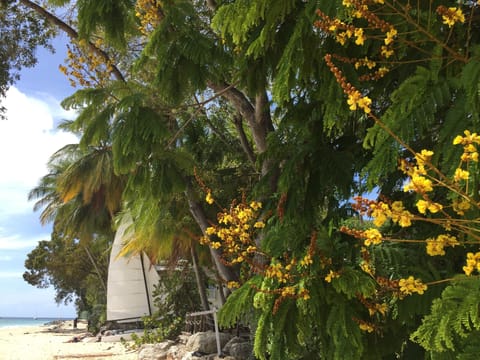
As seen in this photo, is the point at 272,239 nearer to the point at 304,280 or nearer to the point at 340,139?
the point at 304,280

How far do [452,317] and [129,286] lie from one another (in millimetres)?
16445

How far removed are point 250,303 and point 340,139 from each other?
1151 mm

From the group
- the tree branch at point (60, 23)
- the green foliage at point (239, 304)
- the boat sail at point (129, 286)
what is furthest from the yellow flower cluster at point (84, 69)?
the boat sail at point (129, 286)

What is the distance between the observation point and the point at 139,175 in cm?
430

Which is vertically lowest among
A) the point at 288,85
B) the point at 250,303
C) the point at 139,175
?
the point at 250,303

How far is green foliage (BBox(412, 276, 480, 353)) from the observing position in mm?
1438

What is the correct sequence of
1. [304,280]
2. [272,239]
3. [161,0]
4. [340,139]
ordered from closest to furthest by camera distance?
[304,280], [272,239], [340,139], [161,0]

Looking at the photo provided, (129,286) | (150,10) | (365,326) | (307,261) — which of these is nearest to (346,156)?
(307,261)

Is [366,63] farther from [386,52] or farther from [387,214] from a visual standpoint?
[387,214]

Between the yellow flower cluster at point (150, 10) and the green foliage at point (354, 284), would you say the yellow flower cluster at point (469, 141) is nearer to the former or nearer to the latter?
the green foliage at point (354, 284)

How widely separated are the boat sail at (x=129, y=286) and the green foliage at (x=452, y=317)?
15525 mm

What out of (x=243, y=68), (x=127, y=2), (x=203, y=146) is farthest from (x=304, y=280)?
(x=203, y=146)

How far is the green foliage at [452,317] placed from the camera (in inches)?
56.6

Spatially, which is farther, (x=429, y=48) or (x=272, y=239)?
(x=272, y=239)
